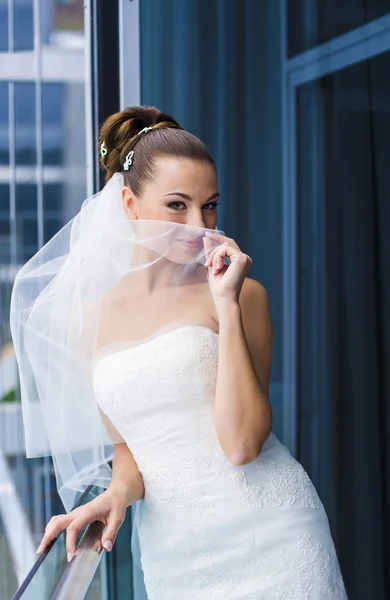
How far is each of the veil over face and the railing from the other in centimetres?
34

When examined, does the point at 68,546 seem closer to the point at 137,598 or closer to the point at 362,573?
the point at 137,598

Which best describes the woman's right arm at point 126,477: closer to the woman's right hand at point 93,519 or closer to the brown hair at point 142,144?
the woman's right hand at point 93,519

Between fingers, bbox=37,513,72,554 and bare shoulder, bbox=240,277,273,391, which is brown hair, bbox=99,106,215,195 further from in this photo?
fingers, bbox=37,513,72,554

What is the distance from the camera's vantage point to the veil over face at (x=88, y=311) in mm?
1627

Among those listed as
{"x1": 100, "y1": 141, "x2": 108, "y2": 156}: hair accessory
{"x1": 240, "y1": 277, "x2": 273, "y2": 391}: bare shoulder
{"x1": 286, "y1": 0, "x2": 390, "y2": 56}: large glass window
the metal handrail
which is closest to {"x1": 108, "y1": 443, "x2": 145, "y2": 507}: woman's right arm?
the metal handrail

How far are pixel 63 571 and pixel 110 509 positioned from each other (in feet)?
0.85

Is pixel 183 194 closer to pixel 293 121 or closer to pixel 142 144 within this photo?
pixel 142 144

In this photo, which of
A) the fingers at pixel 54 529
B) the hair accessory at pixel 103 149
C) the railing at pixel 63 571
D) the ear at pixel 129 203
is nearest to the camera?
the railing at pixel 63 571

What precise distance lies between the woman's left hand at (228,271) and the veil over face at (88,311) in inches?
Result: 4.2

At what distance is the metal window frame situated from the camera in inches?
114

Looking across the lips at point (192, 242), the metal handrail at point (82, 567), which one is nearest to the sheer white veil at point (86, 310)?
the lips at point (192, 242)

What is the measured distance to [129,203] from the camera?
1.75 metres

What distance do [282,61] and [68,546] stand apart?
7.49 feet

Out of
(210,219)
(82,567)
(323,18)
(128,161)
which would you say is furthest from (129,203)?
(323,18)
